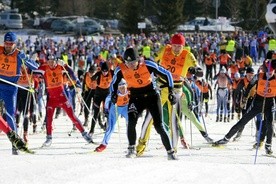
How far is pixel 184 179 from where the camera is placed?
25.2 feet

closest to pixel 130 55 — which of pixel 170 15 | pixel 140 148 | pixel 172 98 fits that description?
pixel 172 98

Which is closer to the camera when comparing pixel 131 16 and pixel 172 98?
pixel 172 98

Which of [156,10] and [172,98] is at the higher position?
[156,10]

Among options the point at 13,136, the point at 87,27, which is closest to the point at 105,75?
the point at 13,136

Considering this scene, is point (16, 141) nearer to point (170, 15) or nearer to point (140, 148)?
point (140, 148)

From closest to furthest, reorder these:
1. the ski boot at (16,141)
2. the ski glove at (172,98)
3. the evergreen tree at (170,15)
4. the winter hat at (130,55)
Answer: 1. the winter hat at (130,55)
2. the ski boot at (16,141)
3. the ski glove at (172,98)
4. the evergreen tree at (170,15)

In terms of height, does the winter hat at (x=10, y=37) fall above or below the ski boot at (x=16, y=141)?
above

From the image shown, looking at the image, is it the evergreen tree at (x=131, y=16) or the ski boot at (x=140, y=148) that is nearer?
the ski boot at (x=140, y=148)

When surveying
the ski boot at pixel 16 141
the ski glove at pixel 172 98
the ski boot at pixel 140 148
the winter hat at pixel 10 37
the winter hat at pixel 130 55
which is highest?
the winter hat at pixel 10 37

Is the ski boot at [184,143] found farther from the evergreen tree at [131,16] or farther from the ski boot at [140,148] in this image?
the evergreen tree at [131,16]

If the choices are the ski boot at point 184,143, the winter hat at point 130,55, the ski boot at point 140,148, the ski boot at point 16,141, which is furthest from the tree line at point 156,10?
the winter hat at point 130,55

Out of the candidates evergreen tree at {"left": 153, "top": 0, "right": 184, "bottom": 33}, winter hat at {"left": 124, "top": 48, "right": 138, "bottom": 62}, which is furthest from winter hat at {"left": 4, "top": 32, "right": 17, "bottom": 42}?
evergreen tree at {"left": 153, "top": 0, "right": 184, "bottom": 33}

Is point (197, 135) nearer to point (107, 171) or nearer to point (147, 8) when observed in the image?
point (107, 171)

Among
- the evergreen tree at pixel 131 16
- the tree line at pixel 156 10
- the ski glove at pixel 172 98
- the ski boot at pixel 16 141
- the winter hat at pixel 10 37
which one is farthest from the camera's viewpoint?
the tree line at pixel 156 10
